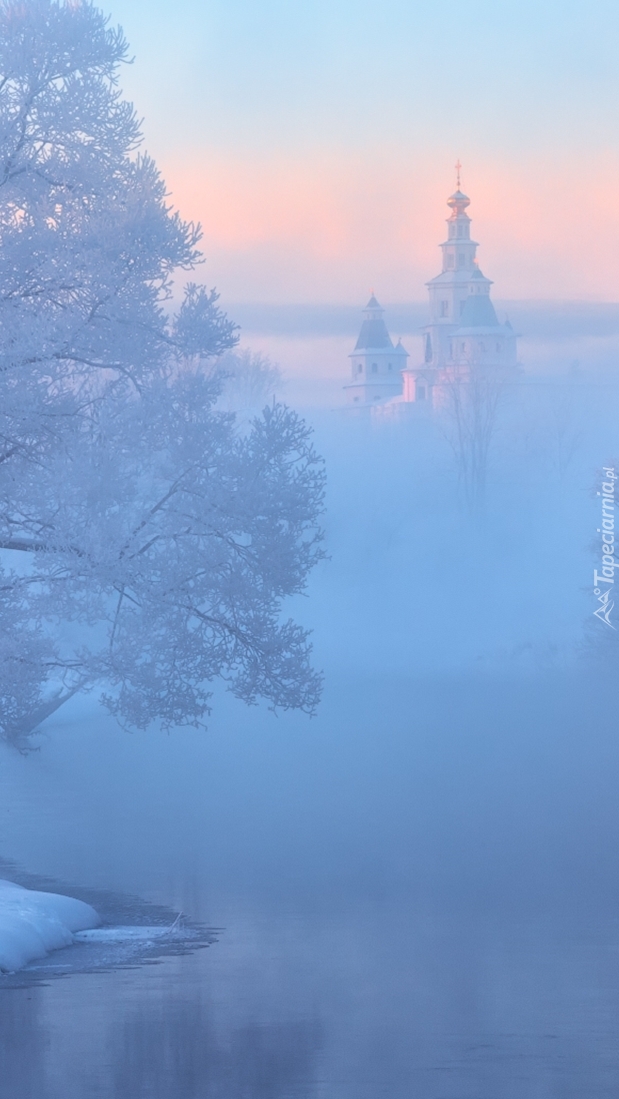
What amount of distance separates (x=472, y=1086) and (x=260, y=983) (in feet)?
8.68

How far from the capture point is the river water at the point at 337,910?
25.4 feet

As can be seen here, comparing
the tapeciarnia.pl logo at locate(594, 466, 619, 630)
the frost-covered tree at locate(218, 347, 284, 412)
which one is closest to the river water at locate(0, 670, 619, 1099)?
the tapeciarnia.pl logo at locate(594, 466, 619, 630)

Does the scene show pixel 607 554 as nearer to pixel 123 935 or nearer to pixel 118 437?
pixel 118 437

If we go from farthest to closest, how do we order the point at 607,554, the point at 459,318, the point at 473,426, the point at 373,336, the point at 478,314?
the point at 373,336 < the point at 459,318 < the point at 478,314 < the point at 473,426 < the point at 607,554

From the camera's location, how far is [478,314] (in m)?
93.2

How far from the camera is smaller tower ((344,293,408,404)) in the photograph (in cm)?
10288

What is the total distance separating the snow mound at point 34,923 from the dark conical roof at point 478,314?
83632 millimetres

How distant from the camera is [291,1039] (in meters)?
8.30

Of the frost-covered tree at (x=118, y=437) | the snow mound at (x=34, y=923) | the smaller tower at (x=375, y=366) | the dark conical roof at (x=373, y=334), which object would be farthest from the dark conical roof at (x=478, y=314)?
the snow mound at (x=34, y=923)

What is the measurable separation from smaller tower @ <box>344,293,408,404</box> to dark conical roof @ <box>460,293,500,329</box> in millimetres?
10241

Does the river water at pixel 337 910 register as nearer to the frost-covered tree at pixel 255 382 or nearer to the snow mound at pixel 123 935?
the snow mound at pixel 123 935

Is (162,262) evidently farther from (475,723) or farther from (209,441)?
(475,723)

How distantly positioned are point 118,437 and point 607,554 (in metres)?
18.8

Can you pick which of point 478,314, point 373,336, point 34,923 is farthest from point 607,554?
point 373,336
